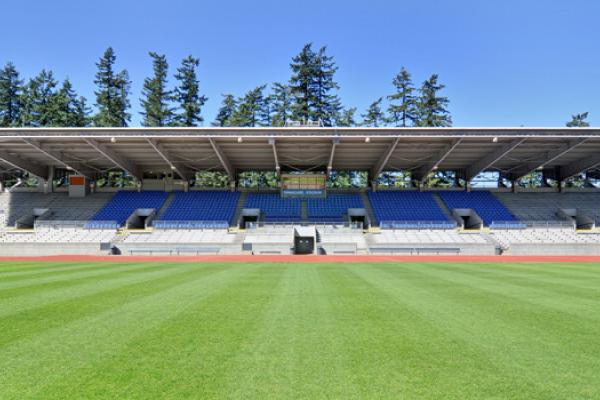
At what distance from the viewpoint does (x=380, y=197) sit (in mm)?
42844

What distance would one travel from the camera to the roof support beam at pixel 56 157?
3403 centimetres

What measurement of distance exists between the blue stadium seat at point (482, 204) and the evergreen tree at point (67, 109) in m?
57.1

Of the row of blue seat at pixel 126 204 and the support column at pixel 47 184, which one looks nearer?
the row of blue seat at pixel 126 204

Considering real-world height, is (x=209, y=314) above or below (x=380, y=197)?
below

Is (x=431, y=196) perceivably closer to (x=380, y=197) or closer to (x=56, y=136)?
(x=380, y=197)

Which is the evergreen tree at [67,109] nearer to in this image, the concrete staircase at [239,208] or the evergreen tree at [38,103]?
the evergreen tree at [38,103]

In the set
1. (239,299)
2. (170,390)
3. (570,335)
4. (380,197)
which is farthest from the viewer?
(380,197)

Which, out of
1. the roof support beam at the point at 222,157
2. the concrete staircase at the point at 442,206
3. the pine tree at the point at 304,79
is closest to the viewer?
the roof support beam at the point at 222,157

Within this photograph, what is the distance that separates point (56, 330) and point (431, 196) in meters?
42.4

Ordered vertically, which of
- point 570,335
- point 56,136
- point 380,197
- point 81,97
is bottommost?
point 570,335

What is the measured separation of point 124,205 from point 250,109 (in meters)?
28.0

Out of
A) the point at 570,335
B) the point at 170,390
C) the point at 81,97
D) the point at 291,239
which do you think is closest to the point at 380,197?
the point at 291,239

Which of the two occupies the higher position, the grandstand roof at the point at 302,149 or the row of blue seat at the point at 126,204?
the grandstand roof at the point at 302,149

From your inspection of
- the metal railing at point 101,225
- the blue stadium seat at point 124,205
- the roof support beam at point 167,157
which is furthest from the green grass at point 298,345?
the blue stadium seat at point 124,205
